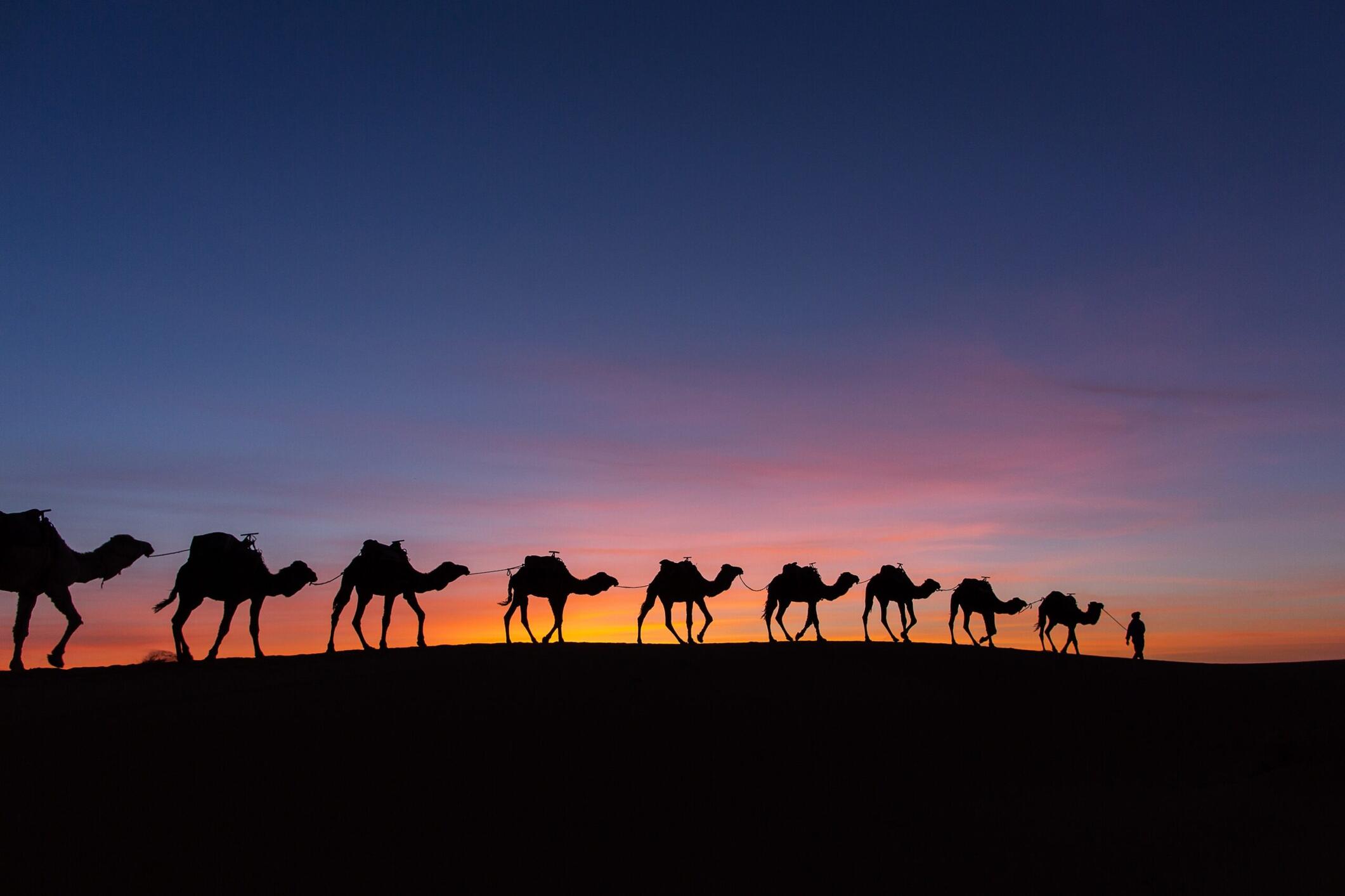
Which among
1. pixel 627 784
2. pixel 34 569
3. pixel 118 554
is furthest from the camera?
pixel 118 554

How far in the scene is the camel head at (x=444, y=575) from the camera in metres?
26.9

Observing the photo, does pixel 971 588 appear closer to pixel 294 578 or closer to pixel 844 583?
pixel 844 583

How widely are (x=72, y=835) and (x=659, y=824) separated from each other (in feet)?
20.5

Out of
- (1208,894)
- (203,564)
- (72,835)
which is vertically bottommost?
(1208,894)

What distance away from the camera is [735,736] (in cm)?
1548

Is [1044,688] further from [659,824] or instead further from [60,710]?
[60,710]

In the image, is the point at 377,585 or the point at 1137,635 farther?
the point at 1137,635

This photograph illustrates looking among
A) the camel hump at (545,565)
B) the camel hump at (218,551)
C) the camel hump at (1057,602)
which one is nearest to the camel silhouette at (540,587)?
the camel hump at (545,565)

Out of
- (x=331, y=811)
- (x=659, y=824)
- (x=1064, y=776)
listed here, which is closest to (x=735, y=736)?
(x=659, y=824)

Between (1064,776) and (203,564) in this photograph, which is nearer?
(1064,776)

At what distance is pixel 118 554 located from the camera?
2319 cm

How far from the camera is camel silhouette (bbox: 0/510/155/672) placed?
20.0 meters

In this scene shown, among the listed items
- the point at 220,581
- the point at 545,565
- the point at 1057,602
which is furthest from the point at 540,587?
the point at 1057,602

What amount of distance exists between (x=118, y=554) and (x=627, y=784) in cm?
1574
